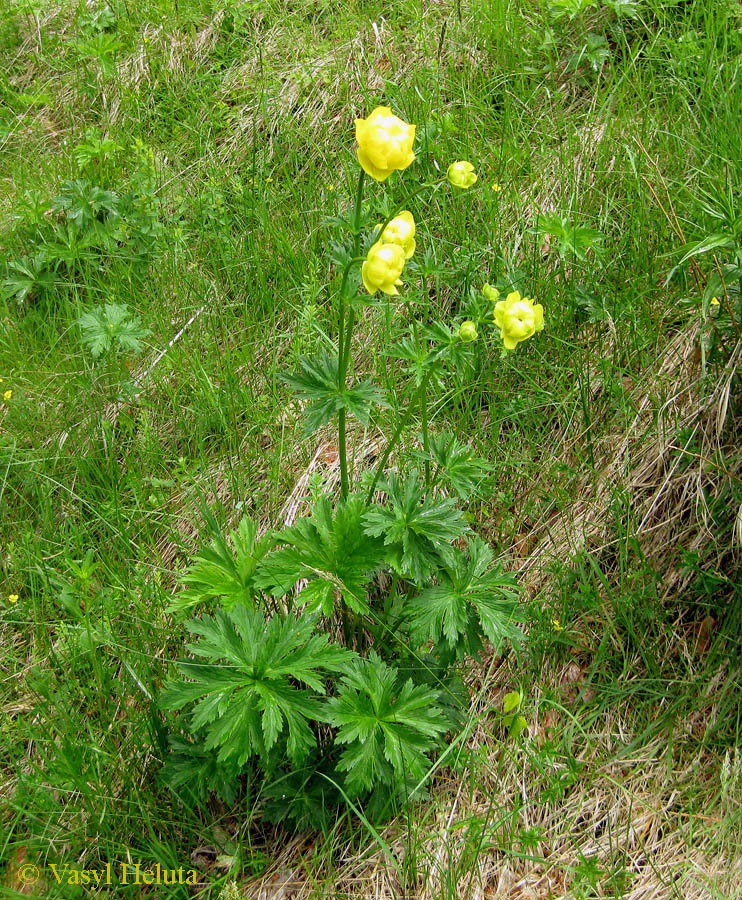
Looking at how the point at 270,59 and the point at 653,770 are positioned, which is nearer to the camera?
the point at 653,770

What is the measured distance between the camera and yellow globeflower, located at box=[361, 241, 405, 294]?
57.4 inches

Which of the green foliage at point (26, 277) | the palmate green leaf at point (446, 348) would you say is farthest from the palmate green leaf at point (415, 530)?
the green foliage at point (26, 277)

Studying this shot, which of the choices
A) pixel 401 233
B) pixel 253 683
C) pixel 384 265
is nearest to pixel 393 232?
pixel 401 233

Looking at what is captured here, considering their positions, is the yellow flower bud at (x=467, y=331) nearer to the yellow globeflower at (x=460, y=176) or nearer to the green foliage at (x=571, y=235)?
the yellow globeflower at (x=460, y=176)

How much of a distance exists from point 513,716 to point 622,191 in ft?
5.63

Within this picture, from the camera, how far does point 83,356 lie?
2590 millimetres

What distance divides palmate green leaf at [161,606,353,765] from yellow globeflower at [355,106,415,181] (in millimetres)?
901

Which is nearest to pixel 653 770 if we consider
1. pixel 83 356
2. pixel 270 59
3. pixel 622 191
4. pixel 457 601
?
pixel 457 601

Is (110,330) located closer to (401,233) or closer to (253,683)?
(401,233)

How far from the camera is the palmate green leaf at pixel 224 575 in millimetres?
1708

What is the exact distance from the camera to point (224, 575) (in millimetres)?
1731

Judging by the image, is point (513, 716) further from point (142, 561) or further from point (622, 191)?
point (622, 191)

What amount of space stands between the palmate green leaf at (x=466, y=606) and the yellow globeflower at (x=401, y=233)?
26.3 inches

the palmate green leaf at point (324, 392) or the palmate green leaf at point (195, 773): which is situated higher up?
the palmate green leaf at point (324, 392)
